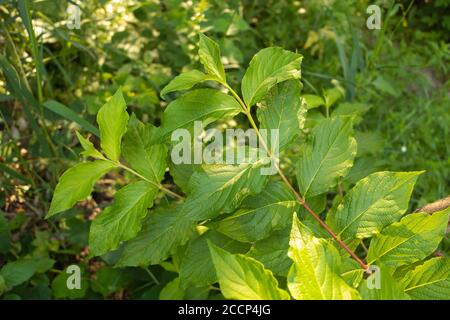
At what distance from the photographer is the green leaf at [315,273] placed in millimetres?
742

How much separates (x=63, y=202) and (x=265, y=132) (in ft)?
1.39

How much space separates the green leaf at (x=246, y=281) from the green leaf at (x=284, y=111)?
0.33 metres

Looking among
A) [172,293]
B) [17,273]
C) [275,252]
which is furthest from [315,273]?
[17,273]

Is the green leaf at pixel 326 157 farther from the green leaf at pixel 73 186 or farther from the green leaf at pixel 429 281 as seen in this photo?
the green leaf at pixel 73 186

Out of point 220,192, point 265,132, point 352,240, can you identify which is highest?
point 265,132

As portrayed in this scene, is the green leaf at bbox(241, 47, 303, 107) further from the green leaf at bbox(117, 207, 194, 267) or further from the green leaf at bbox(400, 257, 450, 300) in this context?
the green leaf at bbox(400, 257, 450, 300)

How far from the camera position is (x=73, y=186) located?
3.48 feet

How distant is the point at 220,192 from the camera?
3.18 feet

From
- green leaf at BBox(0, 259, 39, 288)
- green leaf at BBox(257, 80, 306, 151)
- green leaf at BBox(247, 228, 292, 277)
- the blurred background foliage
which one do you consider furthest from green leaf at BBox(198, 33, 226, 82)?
green leaf at BBox(0, 259, 39, 288)

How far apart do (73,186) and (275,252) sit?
1.39ft

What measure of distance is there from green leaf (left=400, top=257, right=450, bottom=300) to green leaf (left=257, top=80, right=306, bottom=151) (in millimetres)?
334

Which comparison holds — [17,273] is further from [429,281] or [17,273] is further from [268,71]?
[429,281]
